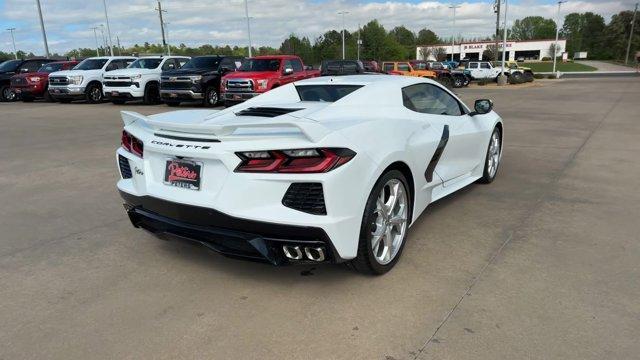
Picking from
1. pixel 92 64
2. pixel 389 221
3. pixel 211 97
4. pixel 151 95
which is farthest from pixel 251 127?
pixel 92 64

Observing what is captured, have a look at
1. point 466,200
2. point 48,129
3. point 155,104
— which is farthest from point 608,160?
point 155,104

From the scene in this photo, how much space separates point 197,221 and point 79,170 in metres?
5.13

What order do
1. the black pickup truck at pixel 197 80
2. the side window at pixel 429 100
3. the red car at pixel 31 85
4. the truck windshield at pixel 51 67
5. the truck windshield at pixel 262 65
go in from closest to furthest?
the side window at pixel 429 100
the truck windshield at pixel 262 65
the black pickup truck at pixel 197 80
the red car at pixel 31 85
the truck windshield at pixel 51 67

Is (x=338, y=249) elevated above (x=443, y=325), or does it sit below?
above

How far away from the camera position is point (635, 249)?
13.3 feet

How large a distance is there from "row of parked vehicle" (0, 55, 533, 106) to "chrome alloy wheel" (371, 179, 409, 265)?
41.9 ft

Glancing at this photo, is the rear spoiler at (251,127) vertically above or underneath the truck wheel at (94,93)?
above

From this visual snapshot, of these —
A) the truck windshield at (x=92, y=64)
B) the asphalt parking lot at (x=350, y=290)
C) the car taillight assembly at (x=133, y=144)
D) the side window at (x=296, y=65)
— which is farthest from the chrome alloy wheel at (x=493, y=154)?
the truck windshield at (x=92, y=64)

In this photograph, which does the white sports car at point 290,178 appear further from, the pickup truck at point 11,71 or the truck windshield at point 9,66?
the truck windshield at point 9,66

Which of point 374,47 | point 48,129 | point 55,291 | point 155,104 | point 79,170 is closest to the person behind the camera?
point 55,291

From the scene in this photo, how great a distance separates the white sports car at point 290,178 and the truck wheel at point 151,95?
1586 centimetres

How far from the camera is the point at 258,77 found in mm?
16094

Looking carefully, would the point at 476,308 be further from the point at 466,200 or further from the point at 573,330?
the point at 466,200

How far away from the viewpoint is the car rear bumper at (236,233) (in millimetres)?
2965
